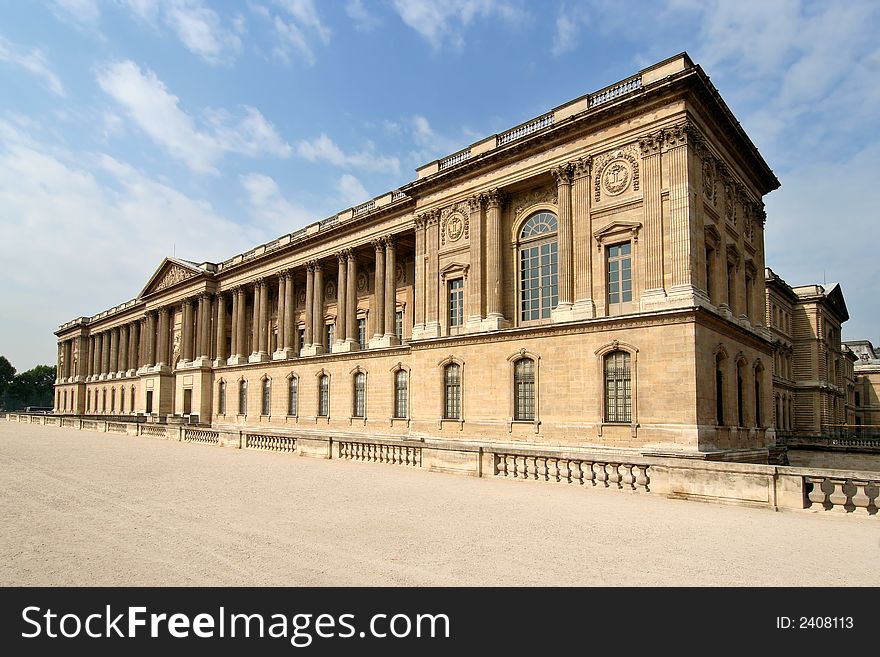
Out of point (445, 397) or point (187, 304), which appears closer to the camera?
point (445, 397)

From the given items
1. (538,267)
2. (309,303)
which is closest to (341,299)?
(309,303)

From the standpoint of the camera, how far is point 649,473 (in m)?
13.2

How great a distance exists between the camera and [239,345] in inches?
1949

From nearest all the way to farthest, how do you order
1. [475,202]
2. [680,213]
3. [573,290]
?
[680,213] < [573,290] < [475,202]

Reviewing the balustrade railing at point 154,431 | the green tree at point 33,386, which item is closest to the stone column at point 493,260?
the balustrade railing at point 154,431

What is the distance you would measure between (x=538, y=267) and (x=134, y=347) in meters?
61.5

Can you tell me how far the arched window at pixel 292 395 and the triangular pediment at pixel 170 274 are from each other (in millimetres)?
17779

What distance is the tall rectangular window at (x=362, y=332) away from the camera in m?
39.5

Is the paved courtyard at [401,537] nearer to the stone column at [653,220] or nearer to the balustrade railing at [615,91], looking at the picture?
the stone column at [653,220]

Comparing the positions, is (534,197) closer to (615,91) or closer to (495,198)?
(495,198)
